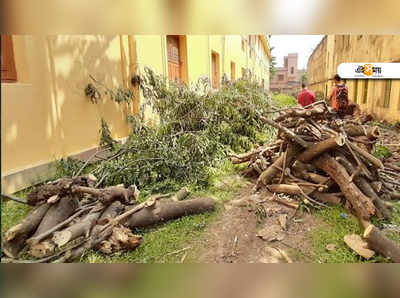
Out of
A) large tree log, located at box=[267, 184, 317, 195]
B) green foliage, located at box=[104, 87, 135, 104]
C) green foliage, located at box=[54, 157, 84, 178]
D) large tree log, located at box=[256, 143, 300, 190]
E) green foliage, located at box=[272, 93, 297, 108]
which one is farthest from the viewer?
green foliage, located at box=[272, 93, 297, 108]

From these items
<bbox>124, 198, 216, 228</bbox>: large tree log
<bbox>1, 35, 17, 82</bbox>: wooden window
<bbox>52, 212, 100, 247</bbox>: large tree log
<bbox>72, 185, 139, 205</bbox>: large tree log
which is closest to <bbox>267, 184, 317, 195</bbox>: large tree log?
<bbox>124, 198, 216, 228</bbox>: large tree log

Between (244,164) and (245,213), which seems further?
(244,164)

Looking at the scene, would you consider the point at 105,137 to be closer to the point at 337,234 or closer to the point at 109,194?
the point at 109,194

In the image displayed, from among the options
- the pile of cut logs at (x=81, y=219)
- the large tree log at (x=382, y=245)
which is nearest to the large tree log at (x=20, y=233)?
the pile of cut logs at (x=81, y=219)

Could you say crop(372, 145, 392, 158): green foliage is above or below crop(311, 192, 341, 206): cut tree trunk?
above

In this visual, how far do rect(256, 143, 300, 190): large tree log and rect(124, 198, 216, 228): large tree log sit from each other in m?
0.79

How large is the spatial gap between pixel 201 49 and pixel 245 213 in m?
4.75

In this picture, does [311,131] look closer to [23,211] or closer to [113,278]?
[113,278]

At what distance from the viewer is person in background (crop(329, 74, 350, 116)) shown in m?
3.49

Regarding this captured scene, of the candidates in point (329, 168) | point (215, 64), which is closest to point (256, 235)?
point (329, 168)

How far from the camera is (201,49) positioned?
20.7ft

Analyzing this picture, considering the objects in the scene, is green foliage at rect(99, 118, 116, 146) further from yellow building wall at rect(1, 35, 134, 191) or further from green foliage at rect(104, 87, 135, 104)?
green foliage at rect(104, 87, 135, 104)

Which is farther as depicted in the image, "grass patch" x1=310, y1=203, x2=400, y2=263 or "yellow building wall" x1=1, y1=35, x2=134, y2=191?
"grass patch" x1=310, y1=203, x2=400, y2=263
